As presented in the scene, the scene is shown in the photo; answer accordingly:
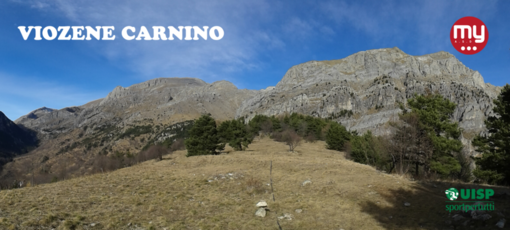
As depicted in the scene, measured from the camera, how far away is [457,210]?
39.9 feet

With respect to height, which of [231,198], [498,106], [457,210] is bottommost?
→ [231,198]

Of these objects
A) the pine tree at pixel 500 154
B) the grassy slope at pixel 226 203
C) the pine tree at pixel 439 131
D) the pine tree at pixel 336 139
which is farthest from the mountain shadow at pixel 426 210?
the pine tree at pixel 336 139

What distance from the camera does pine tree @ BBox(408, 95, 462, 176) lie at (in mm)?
28141

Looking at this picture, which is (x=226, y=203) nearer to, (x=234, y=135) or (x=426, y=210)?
(x=426, y=210)

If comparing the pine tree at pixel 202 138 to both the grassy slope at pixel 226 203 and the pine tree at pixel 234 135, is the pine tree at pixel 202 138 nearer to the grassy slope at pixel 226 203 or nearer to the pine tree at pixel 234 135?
the pine tree at pixel 234 135

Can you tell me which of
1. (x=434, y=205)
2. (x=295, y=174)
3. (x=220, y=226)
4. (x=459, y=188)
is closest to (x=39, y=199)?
(x=220, y=226)

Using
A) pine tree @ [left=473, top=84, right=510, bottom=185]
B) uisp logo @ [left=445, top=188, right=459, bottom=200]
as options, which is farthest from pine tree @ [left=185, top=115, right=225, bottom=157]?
pine tree @ [left=473, top=84, right=510, bottom=185]

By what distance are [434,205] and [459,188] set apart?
3.71 m

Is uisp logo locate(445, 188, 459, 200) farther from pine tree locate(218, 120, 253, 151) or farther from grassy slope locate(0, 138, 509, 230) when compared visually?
pine tree locate(218, 120, 253, 151)

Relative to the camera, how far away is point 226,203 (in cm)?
1623

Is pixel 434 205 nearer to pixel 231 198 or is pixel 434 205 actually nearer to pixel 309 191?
pixel 309 191

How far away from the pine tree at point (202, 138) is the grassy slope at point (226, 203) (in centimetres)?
2205

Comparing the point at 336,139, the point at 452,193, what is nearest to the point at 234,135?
the point at 336,139

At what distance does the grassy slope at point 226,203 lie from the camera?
1188 centimetres
